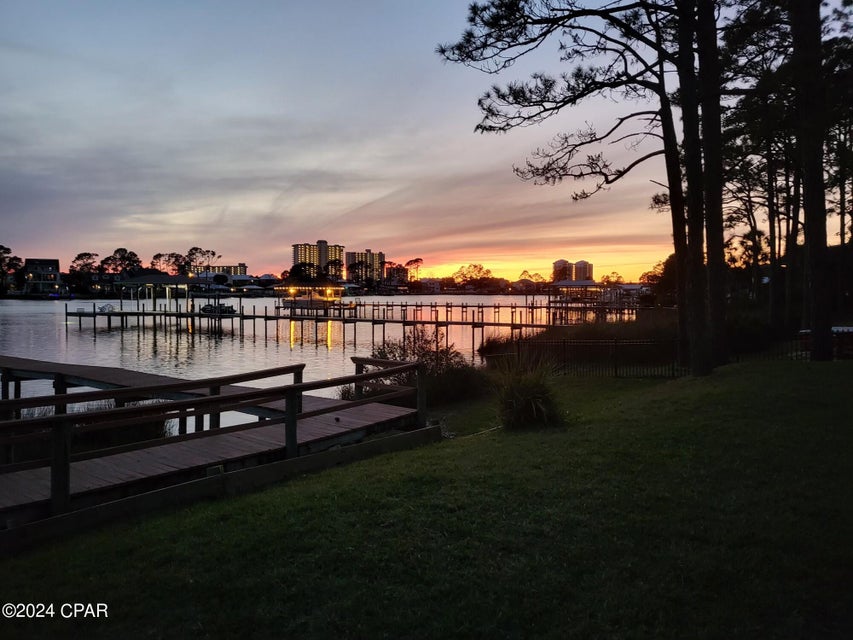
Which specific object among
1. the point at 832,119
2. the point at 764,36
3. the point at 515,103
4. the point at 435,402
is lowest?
the point at 435,402

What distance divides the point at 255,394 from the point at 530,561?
15.9 feet

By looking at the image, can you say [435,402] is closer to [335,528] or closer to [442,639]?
[335,528]

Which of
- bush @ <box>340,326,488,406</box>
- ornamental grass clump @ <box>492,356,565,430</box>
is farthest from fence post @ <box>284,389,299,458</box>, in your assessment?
bush @ <box>340,326,488,406</box>

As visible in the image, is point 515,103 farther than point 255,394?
Yes

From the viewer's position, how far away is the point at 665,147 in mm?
16531

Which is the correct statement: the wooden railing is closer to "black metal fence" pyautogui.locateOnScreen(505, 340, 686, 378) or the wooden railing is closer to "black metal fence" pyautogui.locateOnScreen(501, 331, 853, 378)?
"black metal fence" pyautogui.locateOnScreen(501, 331, 853, 378)

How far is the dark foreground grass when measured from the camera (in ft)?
11.9

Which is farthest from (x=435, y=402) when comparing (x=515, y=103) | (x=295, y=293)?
(x=295, y=293)

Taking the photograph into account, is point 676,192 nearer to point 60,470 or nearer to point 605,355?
point 605,355

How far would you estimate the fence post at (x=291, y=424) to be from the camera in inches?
294

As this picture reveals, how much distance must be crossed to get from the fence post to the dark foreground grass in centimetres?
83

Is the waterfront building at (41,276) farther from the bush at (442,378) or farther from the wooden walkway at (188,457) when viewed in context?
the wooden walkway at (188,457)

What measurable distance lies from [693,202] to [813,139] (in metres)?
2.89

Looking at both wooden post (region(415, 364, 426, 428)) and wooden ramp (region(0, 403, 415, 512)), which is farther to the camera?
wooden post (region(415, 364, 426, 428))
